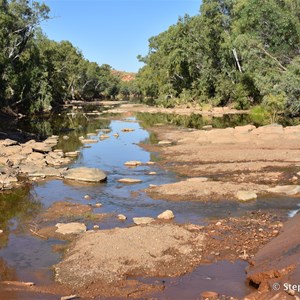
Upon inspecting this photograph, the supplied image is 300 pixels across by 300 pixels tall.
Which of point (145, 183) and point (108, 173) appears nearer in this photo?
point (145, 183)

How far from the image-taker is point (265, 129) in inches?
1173

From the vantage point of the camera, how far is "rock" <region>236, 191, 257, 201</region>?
1470cm


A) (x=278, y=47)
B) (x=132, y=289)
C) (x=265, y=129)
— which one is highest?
(x=278, y=47)

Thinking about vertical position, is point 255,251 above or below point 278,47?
below

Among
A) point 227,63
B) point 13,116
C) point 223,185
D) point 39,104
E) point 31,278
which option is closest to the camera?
point 31,278

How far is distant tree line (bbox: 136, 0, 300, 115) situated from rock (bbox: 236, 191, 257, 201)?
20.1 meters

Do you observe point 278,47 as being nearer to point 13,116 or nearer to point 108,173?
point 108,173

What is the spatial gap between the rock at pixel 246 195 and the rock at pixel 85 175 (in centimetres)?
661

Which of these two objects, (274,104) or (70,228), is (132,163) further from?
(274,104)

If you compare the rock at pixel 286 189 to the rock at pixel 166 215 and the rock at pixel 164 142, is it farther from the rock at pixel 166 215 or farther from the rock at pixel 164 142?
the rock at pixel 164 142

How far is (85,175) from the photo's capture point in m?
18.9

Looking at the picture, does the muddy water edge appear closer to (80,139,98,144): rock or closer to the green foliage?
(80,139,98,144): rock

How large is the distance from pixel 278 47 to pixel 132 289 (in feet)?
105

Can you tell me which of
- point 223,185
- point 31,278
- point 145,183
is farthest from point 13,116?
point 31,278
